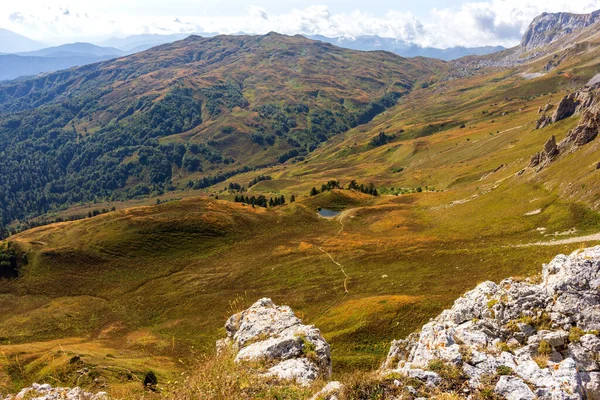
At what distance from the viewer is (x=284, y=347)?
72.5ft

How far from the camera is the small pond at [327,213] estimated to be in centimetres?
13652

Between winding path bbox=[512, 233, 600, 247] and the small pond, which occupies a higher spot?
winding path bbox=[512, 233, 600, 247]

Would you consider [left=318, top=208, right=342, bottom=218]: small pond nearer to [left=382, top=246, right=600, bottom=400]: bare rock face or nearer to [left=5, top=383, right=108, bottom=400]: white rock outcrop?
[left=382, top=246, right=600, bottom=400]: bare rock face

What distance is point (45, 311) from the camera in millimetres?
81188

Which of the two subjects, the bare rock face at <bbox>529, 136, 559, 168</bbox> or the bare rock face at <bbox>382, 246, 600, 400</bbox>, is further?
the bare rock face at <bbox>529, 136, 559, 168</bbox>

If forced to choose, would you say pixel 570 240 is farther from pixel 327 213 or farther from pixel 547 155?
pixel 327 213

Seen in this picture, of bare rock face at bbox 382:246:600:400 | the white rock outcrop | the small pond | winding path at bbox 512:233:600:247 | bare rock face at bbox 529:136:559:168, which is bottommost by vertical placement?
the small pond

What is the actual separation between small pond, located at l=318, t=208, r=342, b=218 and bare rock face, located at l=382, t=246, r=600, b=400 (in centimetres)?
11129

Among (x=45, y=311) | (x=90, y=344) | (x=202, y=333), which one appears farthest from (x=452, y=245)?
(x=45, y=311)

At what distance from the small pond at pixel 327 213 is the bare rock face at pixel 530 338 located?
111293mm

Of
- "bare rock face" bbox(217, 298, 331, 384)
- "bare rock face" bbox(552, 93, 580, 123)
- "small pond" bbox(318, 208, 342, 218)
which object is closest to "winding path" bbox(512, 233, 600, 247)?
"bare rock face" bbox(217, 298, 331, 384)

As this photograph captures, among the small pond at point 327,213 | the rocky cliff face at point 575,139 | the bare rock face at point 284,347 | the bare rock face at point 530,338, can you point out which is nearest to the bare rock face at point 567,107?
the rocky cliff face at point 575,139

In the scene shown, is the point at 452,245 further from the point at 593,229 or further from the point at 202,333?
the point at 202,333

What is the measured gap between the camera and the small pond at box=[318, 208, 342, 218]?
448ft
